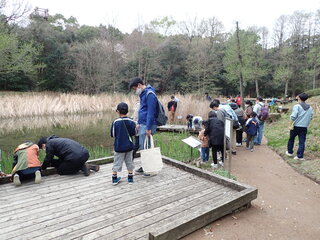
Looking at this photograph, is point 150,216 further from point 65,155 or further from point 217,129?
point 217,129

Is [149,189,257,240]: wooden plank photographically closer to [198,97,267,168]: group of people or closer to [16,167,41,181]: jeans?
[198,97,267,168]: group of people

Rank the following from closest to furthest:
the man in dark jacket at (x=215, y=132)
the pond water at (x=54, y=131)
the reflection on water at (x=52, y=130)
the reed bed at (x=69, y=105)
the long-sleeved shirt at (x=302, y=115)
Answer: the man in dark jacket at (x=215, y=132) → the long-sleeved shirt at (x=302, y=115) → the pond water at (x=54, y=131) → the reflection on water at (x=52, y=130) → the reed bed at (x=69, y=105)

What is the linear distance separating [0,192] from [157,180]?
2.20 meters

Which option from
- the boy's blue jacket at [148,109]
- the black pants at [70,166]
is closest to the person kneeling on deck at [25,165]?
the black pants at [70,166]

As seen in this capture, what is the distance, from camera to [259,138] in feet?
23.6

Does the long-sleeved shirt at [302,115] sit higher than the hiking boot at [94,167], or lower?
higher

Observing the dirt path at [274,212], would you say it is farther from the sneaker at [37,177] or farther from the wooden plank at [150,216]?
the sneaker at [37,177]

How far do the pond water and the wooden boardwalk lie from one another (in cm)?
256

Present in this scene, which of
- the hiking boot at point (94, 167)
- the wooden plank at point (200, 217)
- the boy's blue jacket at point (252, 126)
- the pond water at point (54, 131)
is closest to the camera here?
the wooden plank at point (200, 217)

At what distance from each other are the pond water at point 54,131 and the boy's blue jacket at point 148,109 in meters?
2.62

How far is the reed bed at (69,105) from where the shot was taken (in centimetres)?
1138

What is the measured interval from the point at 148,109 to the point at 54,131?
8.02 meters

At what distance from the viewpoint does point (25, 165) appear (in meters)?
3.36

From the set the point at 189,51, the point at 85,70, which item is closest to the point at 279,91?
the point at 189,51
